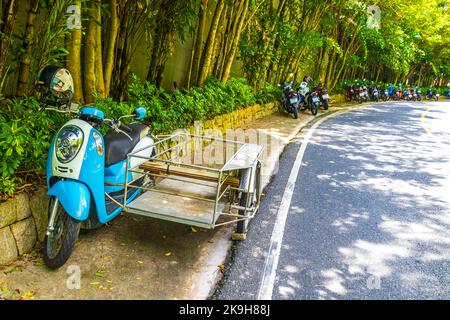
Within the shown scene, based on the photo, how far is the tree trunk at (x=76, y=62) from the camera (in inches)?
176

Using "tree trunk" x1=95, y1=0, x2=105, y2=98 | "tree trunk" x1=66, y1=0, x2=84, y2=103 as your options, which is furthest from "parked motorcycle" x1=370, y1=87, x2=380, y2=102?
"tree trunk" x1=66, y1=0, x2=84, y2=103

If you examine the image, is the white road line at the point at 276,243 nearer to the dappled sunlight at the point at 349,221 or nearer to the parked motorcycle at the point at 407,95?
the dappled sunlight at the point at 349,221

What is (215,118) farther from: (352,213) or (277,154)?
(352,213)

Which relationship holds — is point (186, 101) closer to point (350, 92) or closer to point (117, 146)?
point (117, 146)

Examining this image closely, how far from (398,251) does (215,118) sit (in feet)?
16.1

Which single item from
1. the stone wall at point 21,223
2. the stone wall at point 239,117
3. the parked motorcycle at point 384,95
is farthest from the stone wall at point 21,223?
the parked motorcycle at point 384,95

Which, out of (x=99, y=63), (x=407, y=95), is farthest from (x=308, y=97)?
(x=407, y=95)

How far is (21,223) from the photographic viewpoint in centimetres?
334

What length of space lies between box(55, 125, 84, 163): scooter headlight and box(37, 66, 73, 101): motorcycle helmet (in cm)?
40

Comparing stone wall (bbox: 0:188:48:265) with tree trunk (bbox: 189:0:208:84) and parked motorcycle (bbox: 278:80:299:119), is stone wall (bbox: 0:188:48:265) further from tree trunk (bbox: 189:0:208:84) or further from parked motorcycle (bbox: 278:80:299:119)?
parked motorcycle (bbox: 278:80:299:119)

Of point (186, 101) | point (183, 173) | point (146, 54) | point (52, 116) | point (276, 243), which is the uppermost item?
point (146, 54)

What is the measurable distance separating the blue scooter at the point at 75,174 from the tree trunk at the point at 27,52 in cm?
47

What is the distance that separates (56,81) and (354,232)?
343 cm

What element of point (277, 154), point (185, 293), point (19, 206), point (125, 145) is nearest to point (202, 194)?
point (125, 145)
